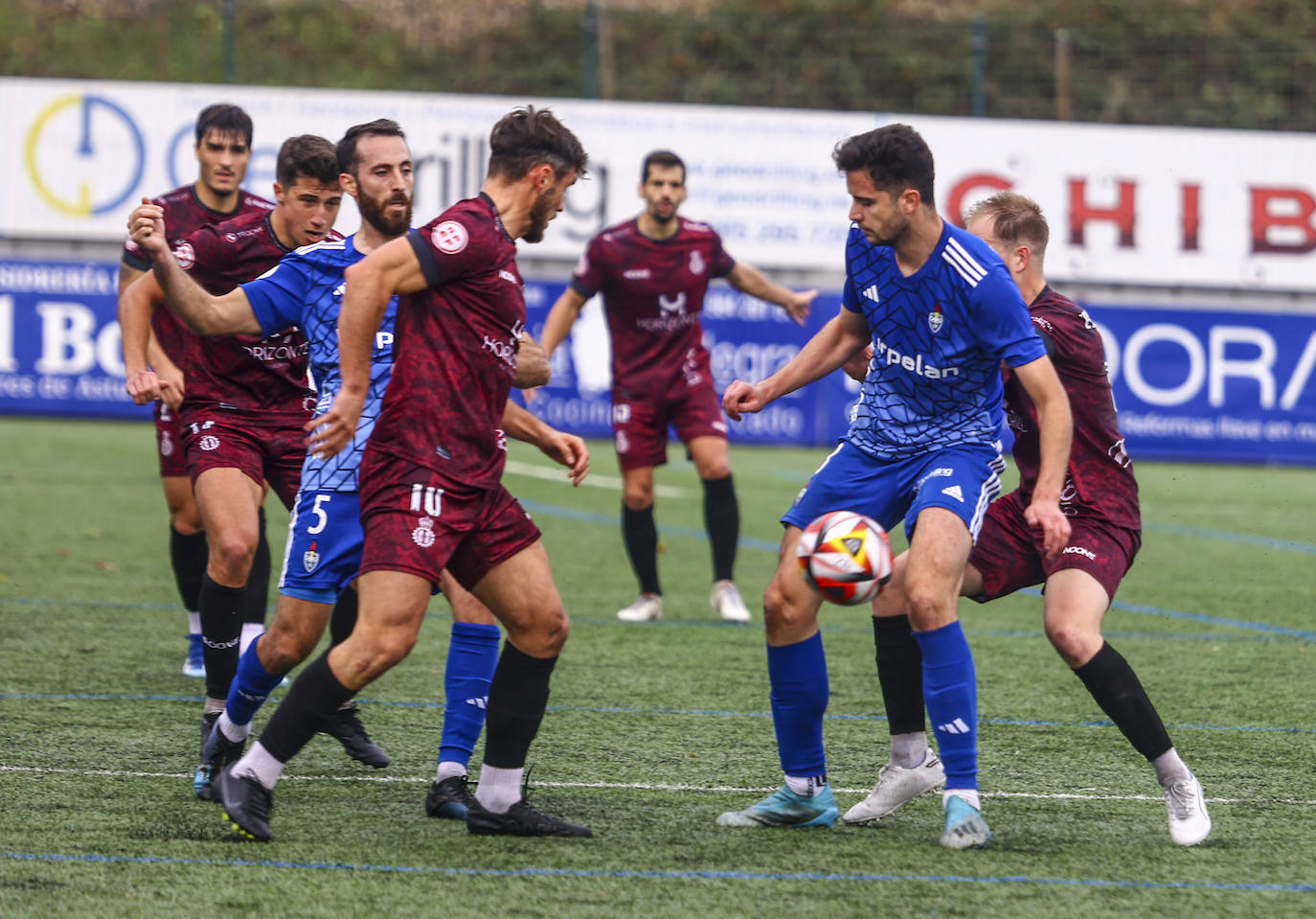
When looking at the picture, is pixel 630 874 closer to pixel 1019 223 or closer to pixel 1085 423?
pixel 1085 423

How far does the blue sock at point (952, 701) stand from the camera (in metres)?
4.76

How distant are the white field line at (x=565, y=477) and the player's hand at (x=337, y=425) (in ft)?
33.5

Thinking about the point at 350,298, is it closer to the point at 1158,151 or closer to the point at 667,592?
the point at 667,592

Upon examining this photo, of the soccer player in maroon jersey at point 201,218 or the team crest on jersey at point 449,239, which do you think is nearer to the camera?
the team crest on jersey at point 449,239

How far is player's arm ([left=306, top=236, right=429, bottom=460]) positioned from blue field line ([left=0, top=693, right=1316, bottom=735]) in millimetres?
2356

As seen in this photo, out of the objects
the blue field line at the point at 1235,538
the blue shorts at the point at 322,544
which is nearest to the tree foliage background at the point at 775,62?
the blue field line at the point at 1235,538

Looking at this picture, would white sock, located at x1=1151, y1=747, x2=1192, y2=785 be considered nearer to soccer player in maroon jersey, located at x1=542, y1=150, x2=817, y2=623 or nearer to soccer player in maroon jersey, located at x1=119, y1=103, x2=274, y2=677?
soccer player in maroon jersey, located at x1=119, y1=103, x2=274, y2=677

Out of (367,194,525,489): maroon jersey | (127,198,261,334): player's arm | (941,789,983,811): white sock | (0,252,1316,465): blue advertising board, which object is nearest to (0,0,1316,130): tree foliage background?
(0,252,1316,465): blue advertising board

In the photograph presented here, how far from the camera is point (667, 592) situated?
9.90 metres

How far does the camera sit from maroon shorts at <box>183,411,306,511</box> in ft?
19.2

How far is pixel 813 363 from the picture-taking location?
5316 millimetres

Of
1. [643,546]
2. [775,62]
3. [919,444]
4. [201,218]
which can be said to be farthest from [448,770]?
[775,62]

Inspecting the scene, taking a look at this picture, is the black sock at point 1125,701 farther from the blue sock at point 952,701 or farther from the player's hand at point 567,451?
the player's hand at point 567,451

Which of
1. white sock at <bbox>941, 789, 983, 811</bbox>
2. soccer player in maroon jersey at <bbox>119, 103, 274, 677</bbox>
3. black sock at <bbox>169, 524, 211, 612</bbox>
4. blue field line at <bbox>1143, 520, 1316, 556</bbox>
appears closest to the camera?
white sock at <bbox>941, 789, 983, 811</bbox>
